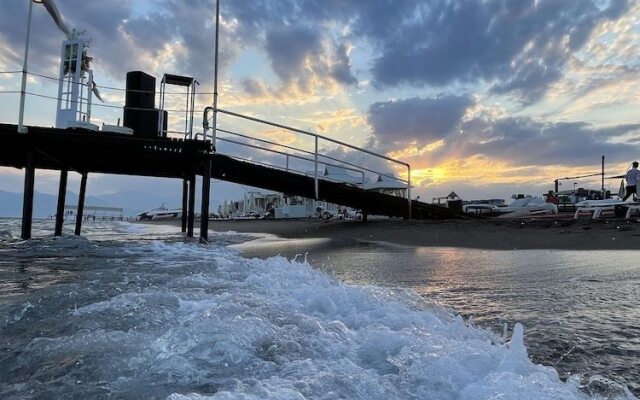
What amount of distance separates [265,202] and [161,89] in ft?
153

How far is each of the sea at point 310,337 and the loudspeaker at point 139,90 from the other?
805cm

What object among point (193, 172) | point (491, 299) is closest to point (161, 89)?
point (193, 172)

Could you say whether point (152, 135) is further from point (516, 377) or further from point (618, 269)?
point (516, 377)

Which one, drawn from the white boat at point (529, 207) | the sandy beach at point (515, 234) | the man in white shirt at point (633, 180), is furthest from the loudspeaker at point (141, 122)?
the white boat at point (529, 207)

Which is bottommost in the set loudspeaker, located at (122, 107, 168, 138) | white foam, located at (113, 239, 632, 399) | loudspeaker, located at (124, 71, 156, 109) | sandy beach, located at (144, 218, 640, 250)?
white foam, located at (113, 239, 632, 399)

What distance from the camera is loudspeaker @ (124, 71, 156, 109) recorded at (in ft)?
39.6

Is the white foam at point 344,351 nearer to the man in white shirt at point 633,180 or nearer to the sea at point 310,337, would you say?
the sea at point 310,337

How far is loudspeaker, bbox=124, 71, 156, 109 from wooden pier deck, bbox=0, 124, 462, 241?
137 cm

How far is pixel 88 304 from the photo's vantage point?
3.45m

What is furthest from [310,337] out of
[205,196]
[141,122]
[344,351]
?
[141,122]

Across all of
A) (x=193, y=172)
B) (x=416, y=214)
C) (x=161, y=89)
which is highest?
(x=161, y=89)

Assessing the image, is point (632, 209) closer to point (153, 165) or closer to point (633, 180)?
point (633, 180)

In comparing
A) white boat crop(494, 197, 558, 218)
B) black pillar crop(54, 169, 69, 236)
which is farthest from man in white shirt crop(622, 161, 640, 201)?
black pillar crop(54, 169, 69, 236)

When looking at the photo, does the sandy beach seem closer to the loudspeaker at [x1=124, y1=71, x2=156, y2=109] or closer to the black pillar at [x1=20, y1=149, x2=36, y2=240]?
the loudspeaker at [x1=124, y1=71, x2=156, y2=109]
